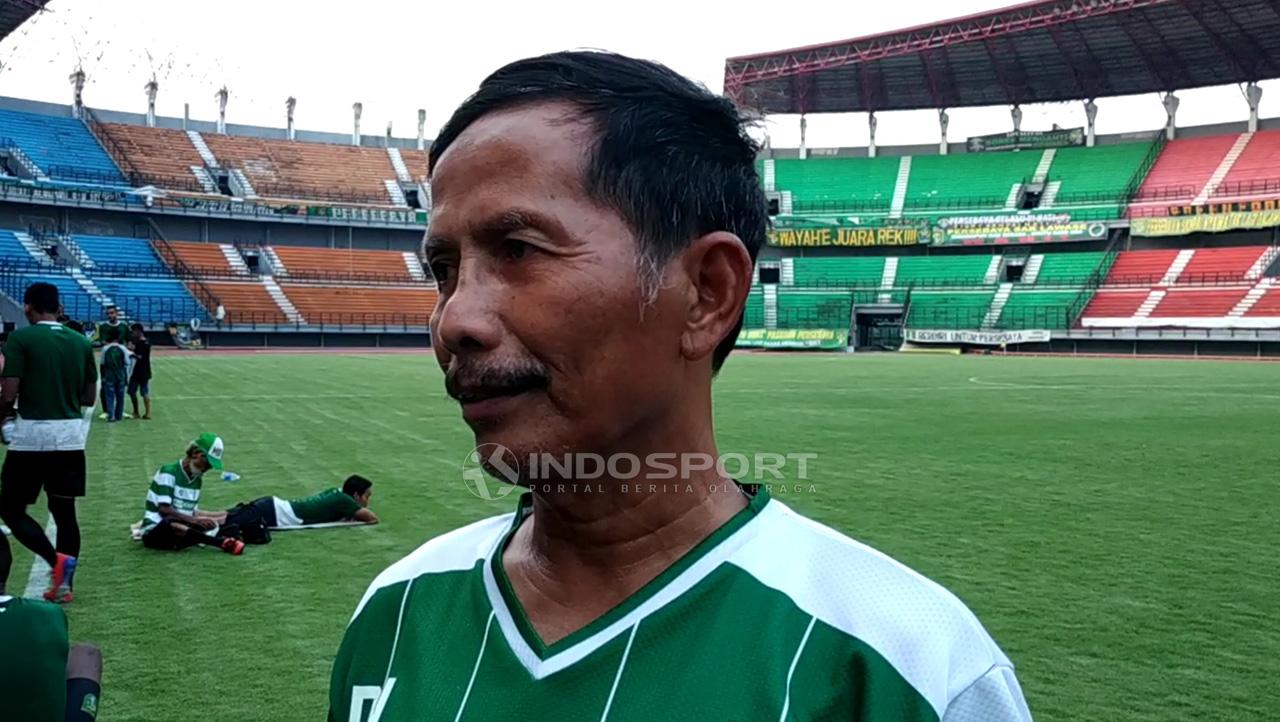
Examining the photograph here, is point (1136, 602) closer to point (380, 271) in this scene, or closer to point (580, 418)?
point (580, 418)

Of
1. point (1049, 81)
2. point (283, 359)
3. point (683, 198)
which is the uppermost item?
point (1049, 81)

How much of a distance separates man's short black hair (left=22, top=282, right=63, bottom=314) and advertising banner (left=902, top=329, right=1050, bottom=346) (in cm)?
4807

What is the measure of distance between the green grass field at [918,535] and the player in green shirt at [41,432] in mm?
505

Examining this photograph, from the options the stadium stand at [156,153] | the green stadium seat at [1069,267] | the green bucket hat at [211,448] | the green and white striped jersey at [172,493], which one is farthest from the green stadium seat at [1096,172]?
the green and white striped jersey at [172,493]

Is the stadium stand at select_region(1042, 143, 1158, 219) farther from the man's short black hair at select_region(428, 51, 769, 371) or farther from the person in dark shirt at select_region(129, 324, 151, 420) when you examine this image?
the man's short black hair at select_region(428, 51, 769, 371)

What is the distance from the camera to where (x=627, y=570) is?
4.62ft

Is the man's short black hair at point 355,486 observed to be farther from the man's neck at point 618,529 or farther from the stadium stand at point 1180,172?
the stadium stand at point 1180,172

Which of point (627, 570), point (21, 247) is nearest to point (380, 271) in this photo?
point (21, 247)

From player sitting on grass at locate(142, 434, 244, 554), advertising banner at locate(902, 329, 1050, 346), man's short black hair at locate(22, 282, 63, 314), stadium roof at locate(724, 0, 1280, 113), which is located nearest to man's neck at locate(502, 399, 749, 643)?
man's short black hair at locate(22, 282, 63, 314)

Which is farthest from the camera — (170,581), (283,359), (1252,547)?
(283,359)

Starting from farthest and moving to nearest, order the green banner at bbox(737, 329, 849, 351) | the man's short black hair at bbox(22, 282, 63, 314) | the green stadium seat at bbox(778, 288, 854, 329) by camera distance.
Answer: the green stadium seat at bbox(778, 288, 854, 329), the green banner at bbox(737, 329, 849, 351), the man's short black hair at bbox(22, 282, 63, 314)

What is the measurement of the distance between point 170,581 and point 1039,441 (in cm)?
1099

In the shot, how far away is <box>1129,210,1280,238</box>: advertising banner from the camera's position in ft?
158

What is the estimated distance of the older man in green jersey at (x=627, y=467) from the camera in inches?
48.4
